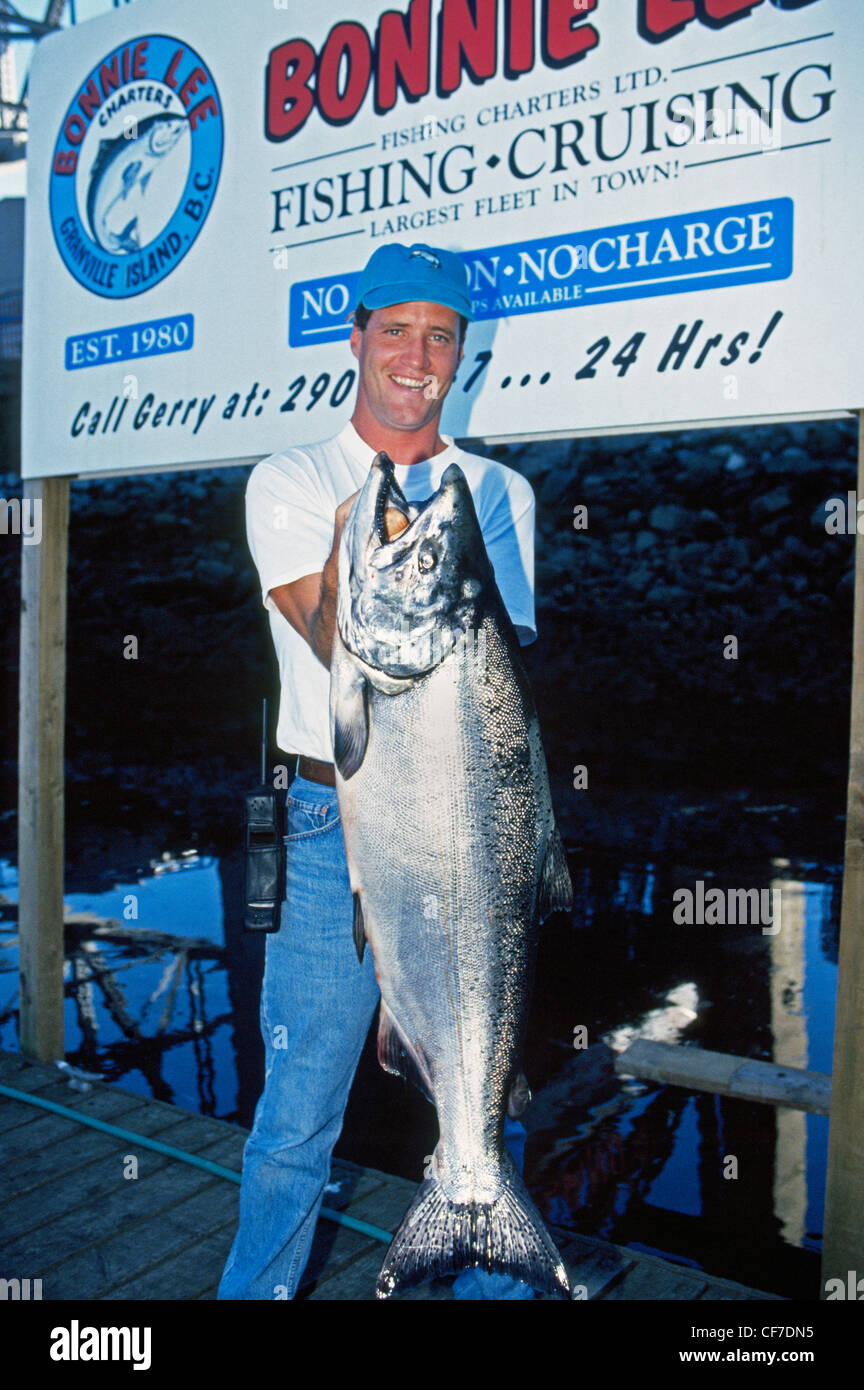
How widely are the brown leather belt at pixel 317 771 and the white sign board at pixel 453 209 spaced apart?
55.5 inches

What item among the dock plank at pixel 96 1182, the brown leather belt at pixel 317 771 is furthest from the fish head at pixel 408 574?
the dock plank at pixel 96 1182

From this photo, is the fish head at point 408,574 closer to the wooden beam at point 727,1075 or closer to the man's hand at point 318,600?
the man's hand at point 318,600

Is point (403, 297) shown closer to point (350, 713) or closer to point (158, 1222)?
point (350, 713)

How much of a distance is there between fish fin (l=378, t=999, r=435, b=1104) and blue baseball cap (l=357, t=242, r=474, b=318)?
1.74 meters

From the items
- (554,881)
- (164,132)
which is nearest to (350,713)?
(554,881)

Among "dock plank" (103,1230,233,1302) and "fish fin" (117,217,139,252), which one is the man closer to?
"dock plank" (103,1230,233,1302)

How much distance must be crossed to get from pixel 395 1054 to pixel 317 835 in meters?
0.61

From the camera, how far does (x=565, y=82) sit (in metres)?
3.56

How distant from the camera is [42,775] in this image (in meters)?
5.18

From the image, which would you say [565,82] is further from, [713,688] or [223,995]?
[713,688]

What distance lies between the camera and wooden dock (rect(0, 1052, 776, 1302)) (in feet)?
11.3

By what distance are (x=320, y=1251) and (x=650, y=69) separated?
3.90 m

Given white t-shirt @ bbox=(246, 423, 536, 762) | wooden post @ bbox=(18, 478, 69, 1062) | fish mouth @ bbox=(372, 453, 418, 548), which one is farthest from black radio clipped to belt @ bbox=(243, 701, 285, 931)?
wooden post @ bbox=(18, 478, 69, 1062)

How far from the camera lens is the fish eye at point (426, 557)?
84.4 inches
